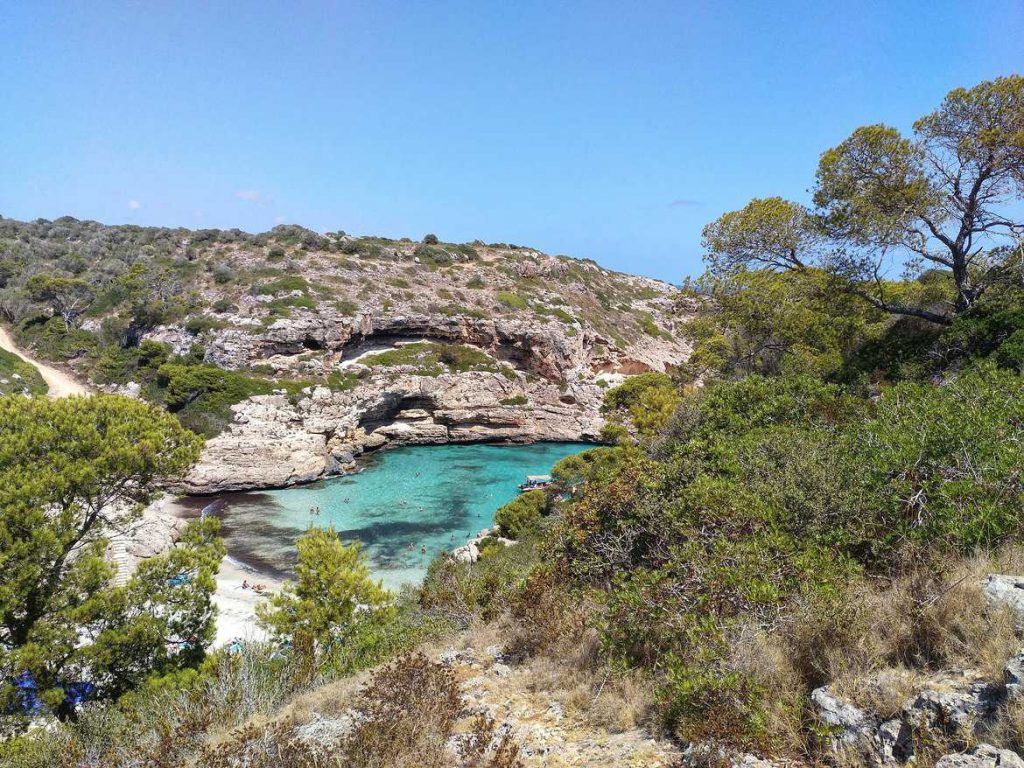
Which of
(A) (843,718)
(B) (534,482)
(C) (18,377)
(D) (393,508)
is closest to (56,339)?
(C) (18,377)

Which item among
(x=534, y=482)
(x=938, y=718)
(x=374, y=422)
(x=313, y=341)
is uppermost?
(x=313, y=341)

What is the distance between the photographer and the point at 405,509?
91.8 ft

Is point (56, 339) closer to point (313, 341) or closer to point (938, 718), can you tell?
point (313, 341)

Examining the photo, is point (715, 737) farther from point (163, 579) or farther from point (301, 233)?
point (301, 233)

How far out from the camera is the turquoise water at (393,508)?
22641mm

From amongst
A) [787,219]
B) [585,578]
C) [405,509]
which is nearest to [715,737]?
[585,578]

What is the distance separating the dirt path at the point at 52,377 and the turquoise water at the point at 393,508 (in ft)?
41.9

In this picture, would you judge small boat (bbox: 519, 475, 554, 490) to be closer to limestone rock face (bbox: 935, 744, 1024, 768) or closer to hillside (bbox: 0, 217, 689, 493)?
hillside (bbox: 0, 217, 689, 493)

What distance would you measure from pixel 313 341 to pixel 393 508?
16987 millimetres

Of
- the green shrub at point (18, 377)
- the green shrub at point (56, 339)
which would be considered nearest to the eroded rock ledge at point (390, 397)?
the green shrub at point (18, 377)

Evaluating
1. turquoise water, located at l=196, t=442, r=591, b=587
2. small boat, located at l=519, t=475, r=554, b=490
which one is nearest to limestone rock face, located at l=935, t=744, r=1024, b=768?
turquoise water, located at l=196, t=442, r=591, b=587

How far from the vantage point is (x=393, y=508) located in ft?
91.9

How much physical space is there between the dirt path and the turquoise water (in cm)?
1278

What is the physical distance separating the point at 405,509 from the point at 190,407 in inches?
584
